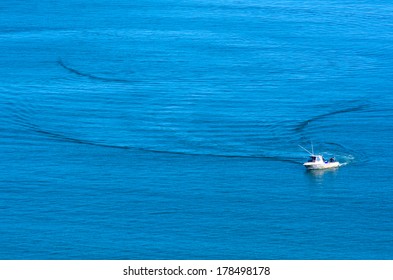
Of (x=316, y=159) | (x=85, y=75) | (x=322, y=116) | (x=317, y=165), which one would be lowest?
(x=317, y=165)

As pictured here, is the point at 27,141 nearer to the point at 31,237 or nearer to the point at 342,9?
the point at 31,237

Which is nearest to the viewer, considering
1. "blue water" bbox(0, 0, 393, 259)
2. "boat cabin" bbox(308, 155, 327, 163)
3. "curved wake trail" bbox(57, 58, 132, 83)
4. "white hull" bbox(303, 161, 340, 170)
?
"blue water" bbox(0, 0, 393, 259)

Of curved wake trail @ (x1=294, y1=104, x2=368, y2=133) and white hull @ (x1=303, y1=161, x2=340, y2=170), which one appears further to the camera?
curved wake trail @ (x1=294, y1=104, x2=368, y2=133)

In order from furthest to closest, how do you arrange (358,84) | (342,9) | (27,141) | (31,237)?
(342,9), (358,84), (27,141), (31,237)

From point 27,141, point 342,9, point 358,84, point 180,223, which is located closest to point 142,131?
point 27,141

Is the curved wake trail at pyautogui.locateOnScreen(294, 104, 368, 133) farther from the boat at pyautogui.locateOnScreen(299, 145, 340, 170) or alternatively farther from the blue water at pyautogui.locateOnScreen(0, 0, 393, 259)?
the boat at pyautogui.locateOnScreen(299, 145, 340, 170)

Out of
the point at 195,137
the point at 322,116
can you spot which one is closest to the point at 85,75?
the point at 195,137

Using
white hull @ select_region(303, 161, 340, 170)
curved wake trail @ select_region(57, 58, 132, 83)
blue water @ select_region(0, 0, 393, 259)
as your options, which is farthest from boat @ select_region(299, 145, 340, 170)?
curved wake trail @ select_region(57, 58, 132, 83)

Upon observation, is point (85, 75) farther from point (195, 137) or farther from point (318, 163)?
point (318, 163)
